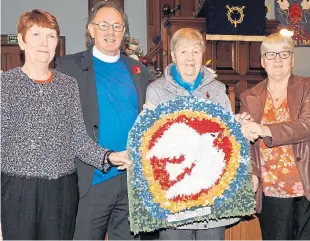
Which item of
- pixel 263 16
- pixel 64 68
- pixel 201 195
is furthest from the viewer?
pixel 263 16

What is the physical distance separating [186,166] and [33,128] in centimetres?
76

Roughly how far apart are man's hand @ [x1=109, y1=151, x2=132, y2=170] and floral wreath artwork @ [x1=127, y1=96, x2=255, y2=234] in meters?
0.03

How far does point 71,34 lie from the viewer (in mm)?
8109

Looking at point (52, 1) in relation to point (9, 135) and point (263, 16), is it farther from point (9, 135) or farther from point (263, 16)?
point (9, 135)

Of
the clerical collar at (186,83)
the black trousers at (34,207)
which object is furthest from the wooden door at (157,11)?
the black trousers at (34,207)

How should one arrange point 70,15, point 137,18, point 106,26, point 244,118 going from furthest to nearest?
point 137,18
point 70,15
point 106,26
point 244,118

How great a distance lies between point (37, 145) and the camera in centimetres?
206

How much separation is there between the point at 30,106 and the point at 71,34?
6283 mm

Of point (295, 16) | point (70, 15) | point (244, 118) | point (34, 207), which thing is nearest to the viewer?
point (34, 207)

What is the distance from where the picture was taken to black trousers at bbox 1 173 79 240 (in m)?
2.03

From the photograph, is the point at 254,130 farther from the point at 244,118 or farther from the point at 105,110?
the point at 105,110

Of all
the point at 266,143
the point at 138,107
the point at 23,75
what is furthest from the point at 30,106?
the point at 266,143

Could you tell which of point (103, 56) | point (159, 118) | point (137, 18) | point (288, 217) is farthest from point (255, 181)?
point (137, 18)

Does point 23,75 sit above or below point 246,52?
above
